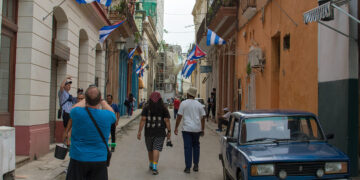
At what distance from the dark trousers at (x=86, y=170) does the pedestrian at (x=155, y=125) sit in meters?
3.55

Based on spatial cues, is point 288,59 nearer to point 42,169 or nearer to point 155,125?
point 155,125

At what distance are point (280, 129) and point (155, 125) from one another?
3084 mm

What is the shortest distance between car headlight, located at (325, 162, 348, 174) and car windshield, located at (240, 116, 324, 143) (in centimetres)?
83

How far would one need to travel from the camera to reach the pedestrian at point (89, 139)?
13.9ft

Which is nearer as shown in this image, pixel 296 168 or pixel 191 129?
pixel 296 168

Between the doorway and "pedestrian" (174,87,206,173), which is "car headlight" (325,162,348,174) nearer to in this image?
"pedestrian" (174,87,206,173)

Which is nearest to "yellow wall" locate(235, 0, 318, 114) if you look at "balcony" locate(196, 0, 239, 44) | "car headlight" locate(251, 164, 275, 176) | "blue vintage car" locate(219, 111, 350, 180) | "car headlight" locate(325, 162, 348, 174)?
"balcony" locate(196, 0, 239, 44)

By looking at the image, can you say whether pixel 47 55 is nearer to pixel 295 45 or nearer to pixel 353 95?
pixel 295 45

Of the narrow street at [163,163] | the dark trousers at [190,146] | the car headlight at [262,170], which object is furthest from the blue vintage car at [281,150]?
the narrow street at [163,163]

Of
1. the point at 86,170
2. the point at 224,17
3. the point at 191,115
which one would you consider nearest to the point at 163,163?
the point at 191,115

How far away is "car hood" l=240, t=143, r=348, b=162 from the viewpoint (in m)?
4.80

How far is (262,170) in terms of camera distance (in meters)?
4.76

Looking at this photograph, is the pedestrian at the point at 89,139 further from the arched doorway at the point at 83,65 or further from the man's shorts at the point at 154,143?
the arched doorway at the point at 83,65

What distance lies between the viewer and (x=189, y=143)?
8.12m
